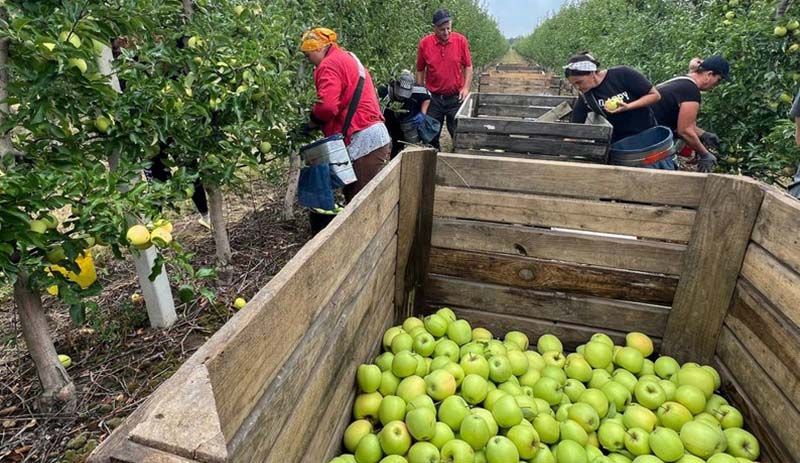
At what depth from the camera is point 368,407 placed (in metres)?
2.00

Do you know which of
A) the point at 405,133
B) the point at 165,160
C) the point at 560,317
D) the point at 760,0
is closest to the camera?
the point at 560,317

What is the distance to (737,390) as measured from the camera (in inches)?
84.7

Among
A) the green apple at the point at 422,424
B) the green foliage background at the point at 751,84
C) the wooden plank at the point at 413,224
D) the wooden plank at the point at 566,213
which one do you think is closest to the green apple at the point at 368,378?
the green apple at the point at 422,424

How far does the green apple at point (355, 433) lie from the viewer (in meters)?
1.89

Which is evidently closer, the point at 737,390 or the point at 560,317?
the point at 737,390

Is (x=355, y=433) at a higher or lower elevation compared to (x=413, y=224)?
lower

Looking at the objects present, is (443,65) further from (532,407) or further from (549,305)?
(532,407)

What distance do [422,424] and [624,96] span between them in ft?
12.6

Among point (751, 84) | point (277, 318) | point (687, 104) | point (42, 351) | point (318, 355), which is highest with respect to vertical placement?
point (751, 84)

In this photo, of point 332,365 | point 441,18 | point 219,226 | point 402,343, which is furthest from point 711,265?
point 441,18

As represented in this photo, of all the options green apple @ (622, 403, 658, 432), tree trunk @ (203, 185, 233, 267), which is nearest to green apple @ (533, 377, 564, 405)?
green apple @ (622, 403, 658, 432)

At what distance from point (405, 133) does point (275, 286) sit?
16.8 ft

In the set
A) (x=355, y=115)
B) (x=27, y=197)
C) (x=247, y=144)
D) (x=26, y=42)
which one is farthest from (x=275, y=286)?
(x=355, y=115)

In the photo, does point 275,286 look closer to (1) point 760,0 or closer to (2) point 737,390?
(2) point 737,390
